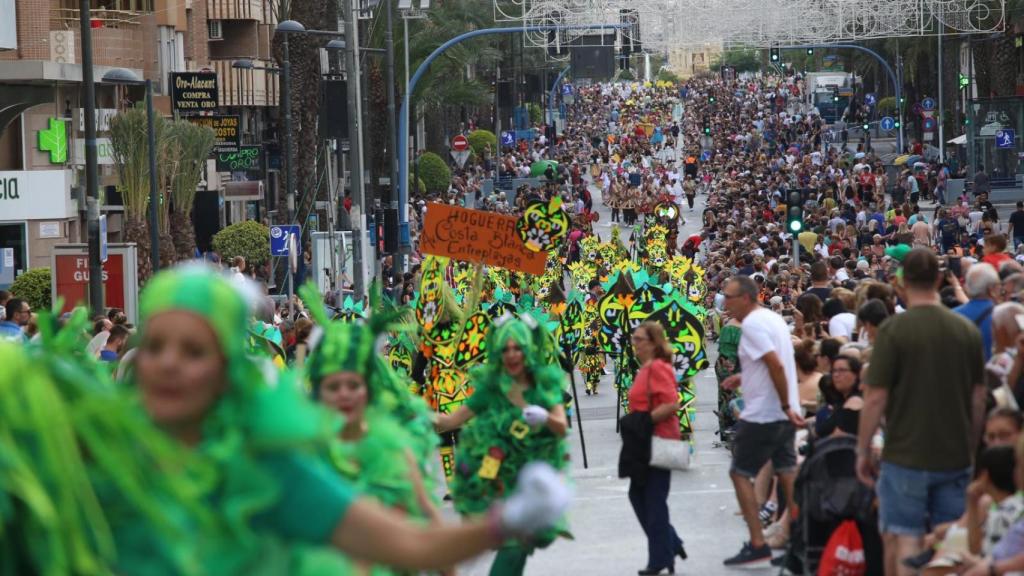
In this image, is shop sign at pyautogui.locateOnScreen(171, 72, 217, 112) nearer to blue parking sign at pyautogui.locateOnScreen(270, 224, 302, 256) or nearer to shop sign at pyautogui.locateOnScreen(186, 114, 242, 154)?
shop sign at pyautogui.locateOnScreen(186, 114, 242, 154)

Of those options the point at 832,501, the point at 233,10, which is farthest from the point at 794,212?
the point at 233,10

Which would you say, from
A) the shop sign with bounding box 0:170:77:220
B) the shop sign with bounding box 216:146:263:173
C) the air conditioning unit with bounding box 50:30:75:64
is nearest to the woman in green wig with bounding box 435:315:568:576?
the air conditioning unit with bounding box 50:30:75:64

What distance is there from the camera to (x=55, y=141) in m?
39.2

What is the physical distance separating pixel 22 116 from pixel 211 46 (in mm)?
21582

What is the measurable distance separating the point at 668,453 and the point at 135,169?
28559 mm

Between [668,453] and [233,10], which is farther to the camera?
[233,10]

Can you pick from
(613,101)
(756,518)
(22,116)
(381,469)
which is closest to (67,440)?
(381,469)

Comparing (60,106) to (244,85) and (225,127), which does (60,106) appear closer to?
(225,127)

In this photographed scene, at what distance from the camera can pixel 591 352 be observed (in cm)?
2395

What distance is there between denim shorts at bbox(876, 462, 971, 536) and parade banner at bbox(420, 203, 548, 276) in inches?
380

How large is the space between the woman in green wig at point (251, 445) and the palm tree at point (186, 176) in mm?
37353

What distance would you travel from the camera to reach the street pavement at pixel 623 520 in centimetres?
1188

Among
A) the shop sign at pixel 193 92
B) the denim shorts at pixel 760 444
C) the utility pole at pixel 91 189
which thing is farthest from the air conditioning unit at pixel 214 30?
the denim shorts at pixel 760 444

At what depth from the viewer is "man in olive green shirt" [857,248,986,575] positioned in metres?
8.14
